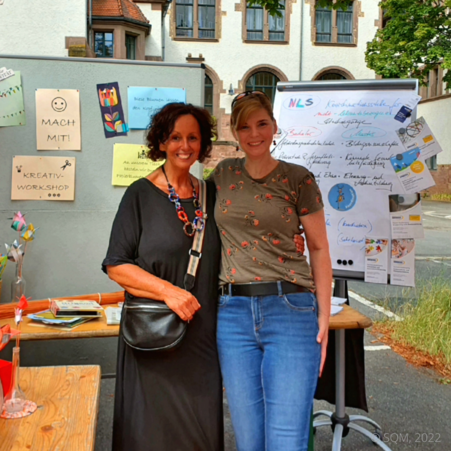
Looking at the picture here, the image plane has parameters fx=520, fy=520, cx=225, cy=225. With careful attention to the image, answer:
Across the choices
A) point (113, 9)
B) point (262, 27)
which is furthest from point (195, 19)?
point (113, 9)

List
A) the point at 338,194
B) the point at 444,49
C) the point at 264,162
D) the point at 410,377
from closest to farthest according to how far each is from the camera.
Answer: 1. the point at 264,162
2. the point at 338,194
3. the point at 410,377
4. the point at 444,49

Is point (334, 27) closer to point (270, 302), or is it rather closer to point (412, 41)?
point (412, 41)

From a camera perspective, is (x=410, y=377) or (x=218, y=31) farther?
(x=218, y=31)

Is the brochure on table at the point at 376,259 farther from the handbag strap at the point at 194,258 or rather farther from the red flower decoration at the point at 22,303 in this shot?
the red flower decoration at the point at 22,303

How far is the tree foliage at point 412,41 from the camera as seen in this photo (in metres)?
16.8

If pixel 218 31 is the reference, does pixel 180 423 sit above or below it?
below

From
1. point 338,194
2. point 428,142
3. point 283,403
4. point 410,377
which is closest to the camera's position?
point 283,403

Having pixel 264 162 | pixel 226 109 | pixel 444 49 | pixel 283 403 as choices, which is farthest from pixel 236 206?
pixel 226 109

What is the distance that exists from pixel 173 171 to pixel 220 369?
0.75m

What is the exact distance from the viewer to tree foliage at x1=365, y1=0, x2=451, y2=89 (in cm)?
1680

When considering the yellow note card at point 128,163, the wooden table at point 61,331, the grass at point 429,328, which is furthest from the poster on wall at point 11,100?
the grass at point 429,328

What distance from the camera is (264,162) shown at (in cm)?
189

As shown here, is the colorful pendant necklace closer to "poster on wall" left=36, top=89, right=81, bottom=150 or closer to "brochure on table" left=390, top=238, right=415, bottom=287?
"brochure on table" left=390, top=238, right=415, bottom=287

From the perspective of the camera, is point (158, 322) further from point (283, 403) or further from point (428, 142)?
point (428, 142)
